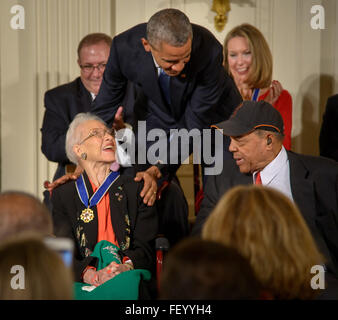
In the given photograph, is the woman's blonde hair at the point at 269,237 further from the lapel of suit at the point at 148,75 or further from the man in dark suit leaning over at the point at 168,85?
the lapel of suit at the point at 148,75

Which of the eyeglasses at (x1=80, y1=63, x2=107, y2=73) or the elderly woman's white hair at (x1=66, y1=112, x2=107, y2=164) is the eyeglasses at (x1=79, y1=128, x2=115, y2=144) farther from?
the eyeglasses at (x1=80, y1=63, x2=107, y2=73)

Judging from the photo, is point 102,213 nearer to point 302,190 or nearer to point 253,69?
point 302,190

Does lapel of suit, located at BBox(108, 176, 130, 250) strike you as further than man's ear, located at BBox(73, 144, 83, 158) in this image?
No

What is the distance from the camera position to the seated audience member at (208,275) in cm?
134

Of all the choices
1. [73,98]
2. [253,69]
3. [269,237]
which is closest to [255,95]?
[253,69]

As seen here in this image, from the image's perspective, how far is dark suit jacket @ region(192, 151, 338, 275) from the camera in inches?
Answer: 119

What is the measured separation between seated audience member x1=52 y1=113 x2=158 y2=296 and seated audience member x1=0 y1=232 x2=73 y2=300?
62.7 inches

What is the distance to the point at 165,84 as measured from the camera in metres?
3.64

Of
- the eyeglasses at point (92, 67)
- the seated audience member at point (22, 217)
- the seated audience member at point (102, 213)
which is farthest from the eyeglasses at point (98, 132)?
the seated audience member at point (22, 217)

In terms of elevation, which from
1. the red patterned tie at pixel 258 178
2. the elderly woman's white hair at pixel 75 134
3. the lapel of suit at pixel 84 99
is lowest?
the red patterned tie at pixel 258 178

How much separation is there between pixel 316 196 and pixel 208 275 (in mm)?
1870

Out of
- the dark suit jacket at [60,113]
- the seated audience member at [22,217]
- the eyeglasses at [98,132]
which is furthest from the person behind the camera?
the dark suit jacket at [60,113]

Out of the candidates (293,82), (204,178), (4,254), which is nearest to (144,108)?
(204,178)

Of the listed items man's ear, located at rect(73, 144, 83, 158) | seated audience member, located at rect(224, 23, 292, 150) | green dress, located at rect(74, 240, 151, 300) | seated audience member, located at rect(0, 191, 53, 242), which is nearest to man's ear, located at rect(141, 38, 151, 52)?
man's ear, located at rect(73, 144, 83, 158)
